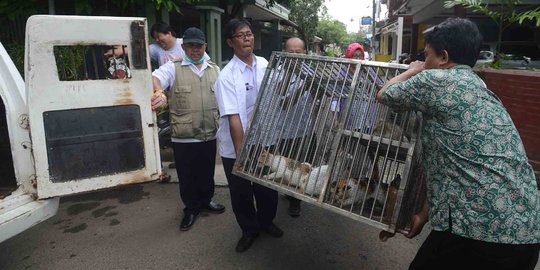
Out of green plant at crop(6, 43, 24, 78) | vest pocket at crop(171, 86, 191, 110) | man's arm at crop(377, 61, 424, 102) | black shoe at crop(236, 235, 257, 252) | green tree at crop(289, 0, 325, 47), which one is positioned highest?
green tree at crop(289, 0, 325, 47)

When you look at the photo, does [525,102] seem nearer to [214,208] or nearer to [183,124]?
[214,208]

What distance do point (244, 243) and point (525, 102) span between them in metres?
3.25

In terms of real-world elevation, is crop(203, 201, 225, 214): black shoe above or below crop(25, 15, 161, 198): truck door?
A: below

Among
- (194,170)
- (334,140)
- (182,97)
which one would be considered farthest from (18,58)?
(334,140)

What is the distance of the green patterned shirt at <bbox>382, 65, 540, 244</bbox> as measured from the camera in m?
1.46

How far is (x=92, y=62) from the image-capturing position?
2258 mm

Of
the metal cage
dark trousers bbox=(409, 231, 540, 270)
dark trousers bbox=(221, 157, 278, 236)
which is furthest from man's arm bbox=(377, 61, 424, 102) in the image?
dark trousers bbox=(221, 157, 278, 236)

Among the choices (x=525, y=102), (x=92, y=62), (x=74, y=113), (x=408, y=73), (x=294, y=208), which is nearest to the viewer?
(x=408, y=73)

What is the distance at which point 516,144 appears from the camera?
1502 mm

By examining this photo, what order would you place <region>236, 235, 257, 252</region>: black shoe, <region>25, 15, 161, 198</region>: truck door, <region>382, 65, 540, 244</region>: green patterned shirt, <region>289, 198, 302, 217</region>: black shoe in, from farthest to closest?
<region>289, 198, 302, 217</region>: black shoe → <region>236, 235, 257, 252</region>: black shoe → <region>25, 15, 161, 198</region>: truck door → <region>382, 65, 540, 244</region>: green patterned shirt

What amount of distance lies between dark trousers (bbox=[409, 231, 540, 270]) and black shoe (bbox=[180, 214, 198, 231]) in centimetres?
204

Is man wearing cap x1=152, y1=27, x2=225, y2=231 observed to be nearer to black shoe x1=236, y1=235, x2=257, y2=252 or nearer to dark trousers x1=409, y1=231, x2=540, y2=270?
black shoe x1=236, y1=235, x2=257, y2=252

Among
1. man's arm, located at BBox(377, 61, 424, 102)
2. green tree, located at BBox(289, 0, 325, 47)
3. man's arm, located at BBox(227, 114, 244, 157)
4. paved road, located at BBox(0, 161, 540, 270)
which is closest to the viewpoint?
man's arm, located at BBox(377, 61, 424, 102)

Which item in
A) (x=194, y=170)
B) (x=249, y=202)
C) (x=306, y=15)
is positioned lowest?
(x=249, y=202)
